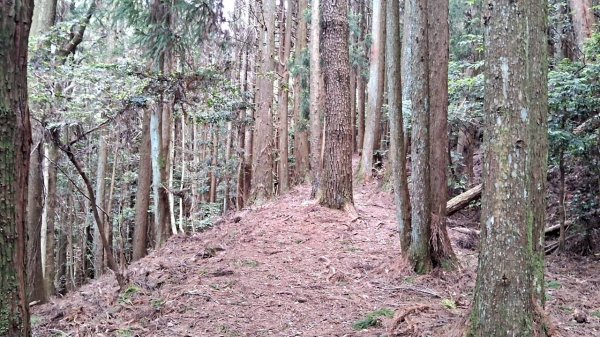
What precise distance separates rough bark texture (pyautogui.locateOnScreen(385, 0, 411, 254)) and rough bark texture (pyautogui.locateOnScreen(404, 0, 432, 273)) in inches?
9.1

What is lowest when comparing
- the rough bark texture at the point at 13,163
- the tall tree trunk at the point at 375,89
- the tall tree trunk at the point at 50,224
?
the tall tree trunk at the point at 50,224

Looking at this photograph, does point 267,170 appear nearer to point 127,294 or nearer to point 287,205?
point 287,205

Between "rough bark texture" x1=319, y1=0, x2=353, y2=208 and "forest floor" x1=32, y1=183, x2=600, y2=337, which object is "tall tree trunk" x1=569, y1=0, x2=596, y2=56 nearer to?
"forest floor" x1=32, y1=183, x2=600, y2=337

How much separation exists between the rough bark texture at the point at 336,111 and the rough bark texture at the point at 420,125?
3.17 m

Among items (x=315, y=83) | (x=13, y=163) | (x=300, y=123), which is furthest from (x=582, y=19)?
(x=13, y=163)

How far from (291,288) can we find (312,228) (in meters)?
2.47

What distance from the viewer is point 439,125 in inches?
244

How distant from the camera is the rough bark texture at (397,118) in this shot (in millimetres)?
5824

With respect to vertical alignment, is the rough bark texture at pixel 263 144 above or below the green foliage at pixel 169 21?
below

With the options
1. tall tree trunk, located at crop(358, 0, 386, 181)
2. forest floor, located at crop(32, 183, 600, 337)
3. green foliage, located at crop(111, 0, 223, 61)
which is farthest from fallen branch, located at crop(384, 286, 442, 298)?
tall tree trunk, located at crop(358, 0, 386, 181)

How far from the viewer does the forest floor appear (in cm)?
454

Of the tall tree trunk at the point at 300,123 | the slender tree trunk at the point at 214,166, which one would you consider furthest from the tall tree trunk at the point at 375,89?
the slender tree trunk at the point at 214,166

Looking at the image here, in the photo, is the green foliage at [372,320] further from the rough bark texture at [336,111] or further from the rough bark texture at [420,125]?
the rough bark texture at [336,111]

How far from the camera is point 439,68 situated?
6234 millimetres
